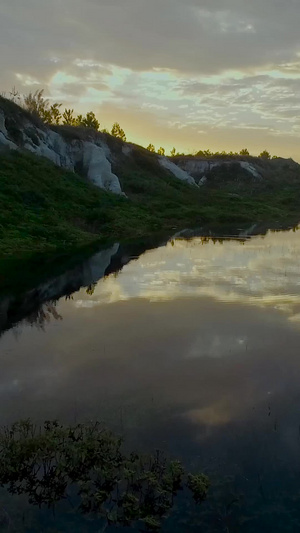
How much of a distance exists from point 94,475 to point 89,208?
161ft

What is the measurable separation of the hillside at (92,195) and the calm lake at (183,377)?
15.8 meters

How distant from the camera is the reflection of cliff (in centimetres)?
1933

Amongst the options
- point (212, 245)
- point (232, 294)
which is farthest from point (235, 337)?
point (212, 245)

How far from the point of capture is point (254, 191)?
12269cm

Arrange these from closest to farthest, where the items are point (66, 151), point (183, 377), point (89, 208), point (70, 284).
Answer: point (183, 377), point (70, 284), point (89, 208), point (66, 151)

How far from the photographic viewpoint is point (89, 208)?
56.3 metres

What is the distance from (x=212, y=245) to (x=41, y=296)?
2381 cm

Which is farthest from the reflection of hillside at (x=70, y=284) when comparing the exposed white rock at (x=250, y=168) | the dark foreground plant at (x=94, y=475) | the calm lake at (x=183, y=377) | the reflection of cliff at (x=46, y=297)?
the exposed white rock at (x=250, y=168)

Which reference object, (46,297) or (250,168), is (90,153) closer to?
(46,297)

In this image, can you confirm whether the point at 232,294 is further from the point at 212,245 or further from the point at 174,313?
the point at 212,245

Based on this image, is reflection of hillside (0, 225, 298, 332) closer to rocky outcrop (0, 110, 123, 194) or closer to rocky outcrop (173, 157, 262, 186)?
rocky outcrop (0, 110, 123, 194)

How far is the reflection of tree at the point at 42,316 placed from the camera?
18.7m

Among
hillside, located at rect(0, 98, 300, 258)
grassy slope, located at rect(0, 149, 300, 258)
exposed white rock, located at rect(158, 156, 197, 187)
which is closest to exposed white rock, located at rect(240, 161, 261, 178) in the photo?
hillside, located at rect(0, 98, 300, 258)

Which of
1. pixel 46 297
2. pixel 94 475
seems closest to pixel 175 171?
pixel 46 297
